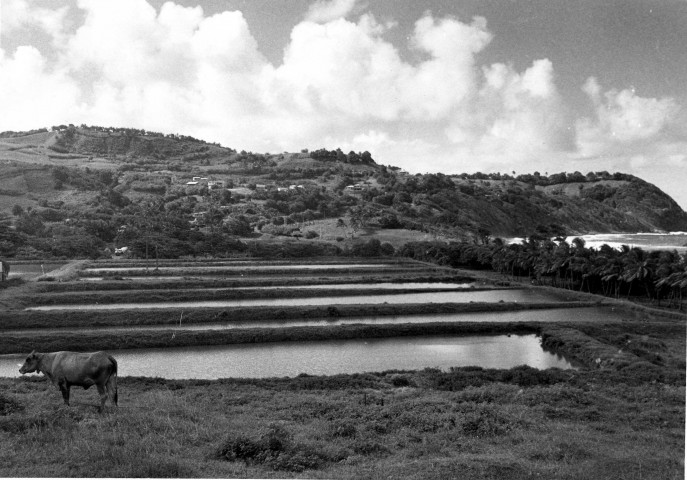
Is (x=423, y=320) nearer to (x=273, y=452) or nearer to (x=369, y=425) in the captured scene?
(x=369, y=425)

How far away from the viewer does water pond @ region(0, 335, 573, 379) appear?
18.1 m

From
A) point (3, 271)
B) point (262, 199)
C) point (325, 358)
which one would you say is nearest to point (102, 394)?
point (325, 358)

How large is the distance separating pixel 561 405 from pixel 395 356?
9.66m

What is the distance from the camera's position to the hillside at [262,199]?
66.3 metres

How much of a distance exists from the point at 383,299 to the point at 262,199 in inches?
2563

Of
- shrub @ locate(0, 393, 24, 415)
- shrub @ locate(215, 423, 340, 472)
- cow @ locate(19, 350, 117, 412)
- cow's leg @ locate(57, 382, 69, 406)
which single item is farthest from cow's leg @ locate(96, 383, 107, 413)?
shrub @ locate(215, 423, 340, 472)

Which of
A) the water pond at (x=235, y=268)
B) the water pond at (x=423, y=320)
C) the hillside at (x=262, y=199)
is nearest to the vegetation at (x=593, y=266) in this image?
the water pond at (x=423, y=320)

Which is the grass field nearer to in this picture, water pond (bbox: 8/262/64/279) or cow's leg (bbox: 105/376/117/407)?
cow's leg (bbox: 105/376/117/407)

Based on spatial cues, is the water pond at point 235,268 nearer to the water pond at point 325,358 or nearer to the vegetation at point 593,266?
the vegetation at point 593,266

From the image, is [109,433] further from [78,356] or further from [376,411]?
[376,411]

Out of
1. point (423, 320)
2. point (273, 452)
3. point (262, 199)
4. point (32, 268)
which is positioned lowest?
point (32, 268)

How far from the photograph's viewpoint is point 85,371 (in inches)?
338

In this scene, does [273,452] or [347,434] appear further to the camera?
[347,434]

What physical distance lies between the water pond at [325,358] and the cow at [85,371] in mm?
8406
